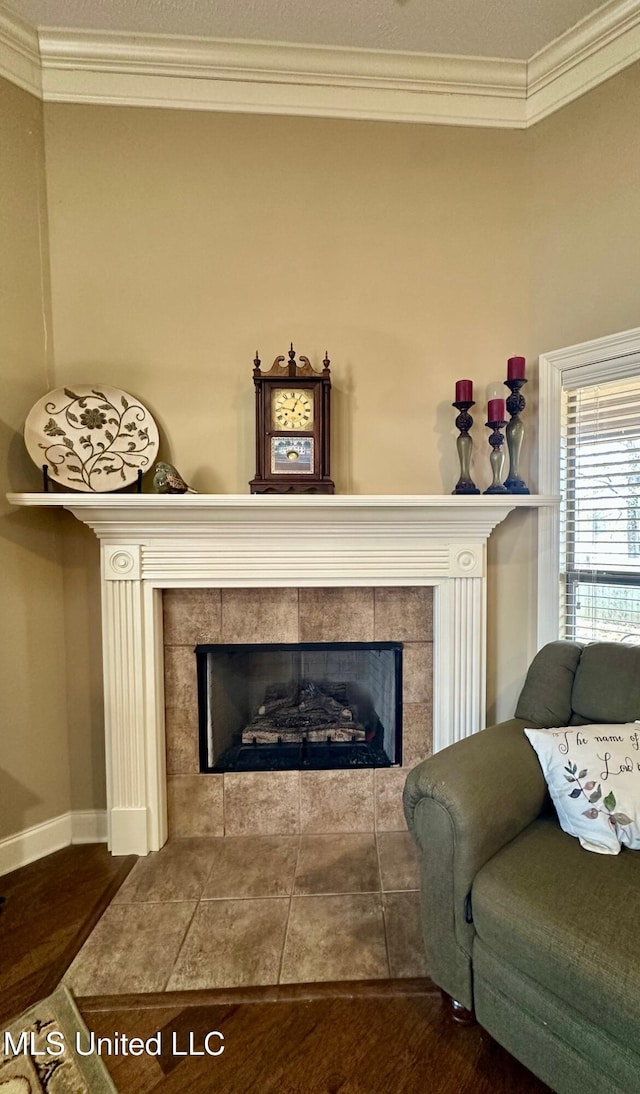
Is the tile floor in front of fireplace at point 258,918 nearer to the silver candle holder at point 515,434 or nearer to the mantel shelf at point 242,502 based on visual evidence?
the mantel shelf at point 242,502

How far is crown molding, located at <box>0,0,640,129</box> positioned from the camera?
5.83 feet

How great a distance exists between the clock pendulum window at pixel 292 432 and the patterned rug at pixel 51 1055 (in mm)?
1680

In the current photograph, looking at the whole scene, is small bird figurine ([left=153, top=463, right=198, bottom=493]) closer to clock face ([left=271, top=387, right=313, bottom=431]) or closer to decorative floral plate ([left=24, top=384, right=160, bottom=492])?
decorative floral plate ([left=24, top=384, right=160, bottom=492])

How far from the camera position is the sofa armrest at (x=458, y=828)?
1.18m

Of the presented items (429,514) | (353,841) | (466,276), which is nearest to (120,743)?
(353,841)

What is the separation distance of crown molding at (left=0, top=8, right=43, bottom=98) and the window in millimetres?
2330

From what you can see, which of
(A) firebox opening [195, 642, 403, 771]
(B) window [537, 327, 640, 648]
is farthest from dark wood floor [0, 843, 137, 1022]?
(B) window [537, 327, 640, 648]

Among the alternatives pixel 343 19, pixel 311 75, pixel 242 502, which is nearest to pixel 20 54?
pixel 311 75

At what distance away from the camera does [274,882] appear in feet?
5.69

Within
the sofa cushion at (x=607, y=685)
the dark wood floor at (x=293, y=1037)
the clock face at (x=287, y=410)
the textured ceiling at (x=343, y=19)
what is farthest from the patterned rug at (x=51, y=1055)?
the textured ceiling at (x=343, y=19)

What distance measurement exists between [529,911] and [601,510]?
1486mm

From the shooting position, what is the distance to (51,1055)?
1177 mm

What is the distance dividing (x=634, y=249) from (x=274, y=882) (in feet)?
9.08

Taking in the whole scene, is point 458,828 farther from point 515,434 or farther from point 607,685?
point 515,434
